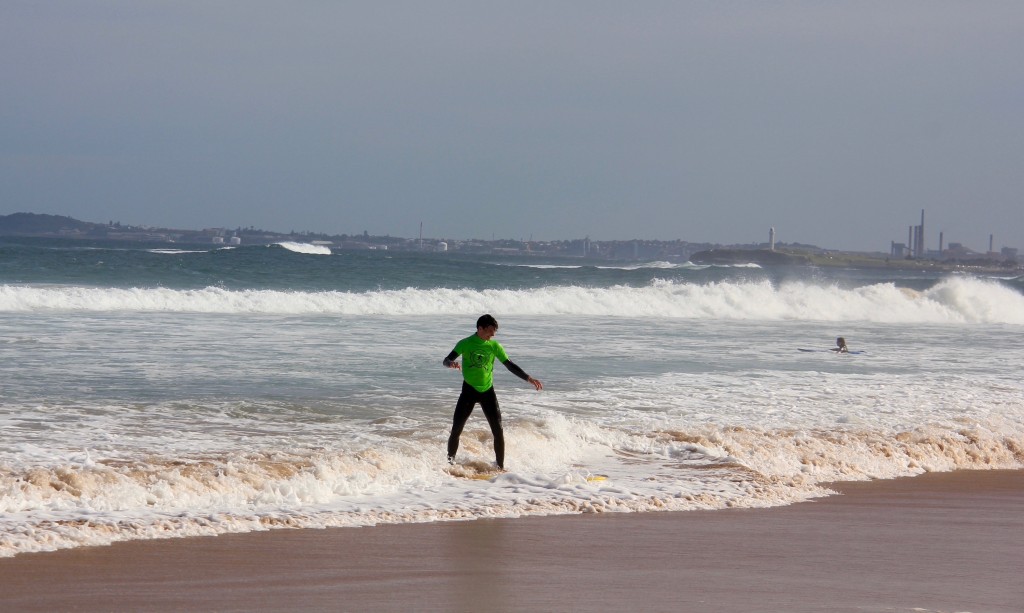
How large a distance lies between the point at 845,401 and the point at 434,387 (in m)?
5.40

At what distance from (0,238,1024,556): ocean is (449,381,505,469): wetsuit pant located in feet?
0.75

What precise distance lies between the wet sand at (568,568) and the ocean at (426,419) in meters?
0.43

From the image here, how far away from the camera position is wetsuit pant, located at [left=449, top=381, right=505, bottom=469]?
360 inches

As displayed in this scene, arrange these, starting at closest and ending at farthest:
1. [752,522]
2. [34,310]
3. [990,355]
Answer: [752,522]
[990,355]
[34,310]

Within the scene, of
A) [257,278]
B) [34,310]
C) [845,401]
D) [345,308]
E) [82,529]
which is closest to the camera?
[82,529]

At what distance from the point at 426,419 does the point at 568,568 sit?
17.4 feet

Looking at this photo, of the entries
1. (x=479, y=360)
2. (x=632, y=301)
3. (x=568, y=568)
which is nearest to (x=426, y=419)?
(x=479, y=360)

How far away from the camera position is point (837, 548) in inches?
275

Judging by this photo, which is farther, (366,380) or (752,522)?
(366,380)

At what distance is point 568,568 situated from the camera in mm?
6258

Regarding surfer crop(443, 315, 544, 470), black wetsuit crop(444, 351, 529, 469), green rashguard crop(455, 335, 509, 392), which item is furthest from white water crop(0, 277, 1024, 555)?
green rashguard crop(455, 335, 509, 392)

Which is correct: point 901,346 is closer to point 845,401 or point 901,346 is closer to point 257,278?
point 845,401

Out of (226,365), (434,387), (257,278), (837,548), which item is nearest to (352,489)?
(837,548)

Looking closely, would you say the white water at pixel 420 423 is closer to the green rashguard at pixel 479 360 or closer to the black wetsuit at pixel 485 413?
the black wetsuit at pixel 485 413
